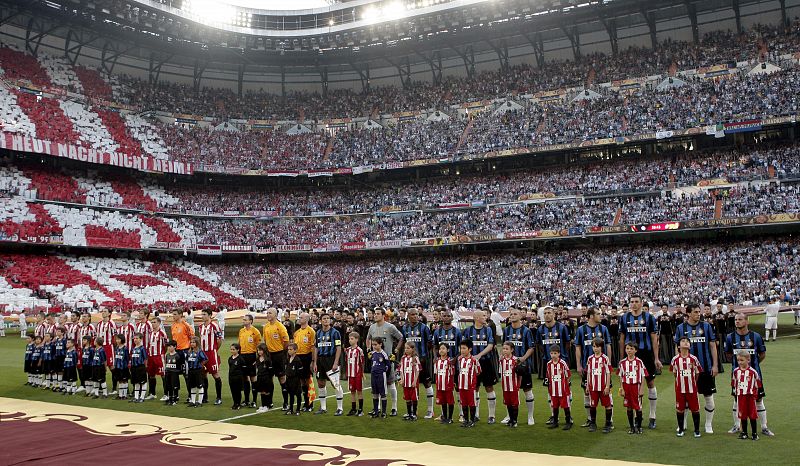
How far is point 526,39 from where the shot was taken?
6131 centimetres

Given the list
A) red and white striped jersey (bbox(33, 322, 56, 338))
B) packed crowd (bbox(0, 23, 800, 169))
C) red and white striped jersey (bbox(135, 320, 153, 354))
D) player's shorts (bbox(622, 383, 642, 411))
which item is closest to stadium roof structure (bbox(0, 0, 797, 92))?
packed crowd (bbox(0, 23, 800, 169))

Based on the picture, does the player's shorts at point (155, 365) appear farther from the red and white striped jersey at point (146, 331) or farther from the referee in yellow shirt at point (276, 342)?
the referee in yellow shirt at point (276, 342)

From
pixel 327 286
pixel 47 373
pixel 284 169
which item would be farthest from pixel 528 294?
pixel 47 373

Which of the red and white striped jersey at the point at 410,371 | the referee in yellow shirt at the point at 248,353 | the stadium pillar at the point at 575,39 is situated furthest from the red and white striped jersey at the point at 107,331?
the stadium pillar at the point at 575,39

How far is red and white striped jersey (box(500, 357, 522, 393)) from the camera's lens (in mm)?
12188

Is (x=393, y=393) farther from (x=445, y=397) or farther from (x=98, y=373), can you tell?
(x=98, y=373)

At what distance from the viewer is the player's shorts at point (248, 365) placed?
14969 millimetres

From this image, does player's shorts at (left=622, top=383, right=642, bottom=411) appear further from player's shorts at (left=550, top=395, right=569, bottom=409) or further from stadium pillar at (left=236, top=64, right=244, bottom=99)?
stadium pillar at (left=236, top=64, right=244, bottom=99)

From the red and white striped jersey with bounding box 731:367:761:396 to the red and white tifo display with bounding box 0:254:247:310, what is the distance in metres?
39.3

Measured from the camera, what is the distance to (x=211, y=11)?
6075cm

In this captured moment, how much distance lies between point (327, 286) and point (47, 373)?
117 ft

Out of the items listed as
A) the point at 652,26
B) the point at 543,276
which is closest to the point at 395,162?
the point at 543,276

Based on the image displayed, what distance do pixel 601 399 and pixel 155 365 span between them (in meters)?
11.0

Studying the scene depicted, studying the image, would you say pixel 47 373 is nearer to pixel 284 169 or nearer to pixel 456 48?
pixel 284 169
